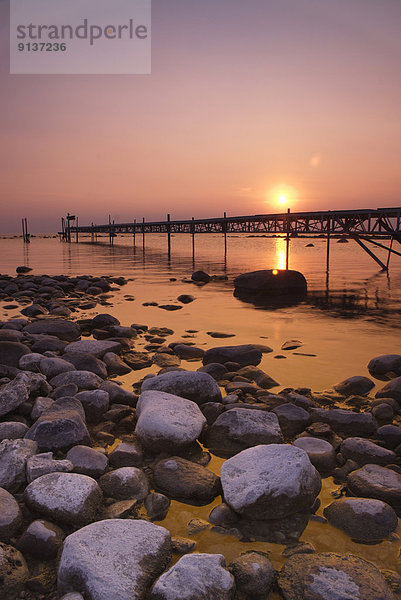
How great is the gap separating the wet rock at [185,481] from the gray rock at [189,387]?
4.48 ft

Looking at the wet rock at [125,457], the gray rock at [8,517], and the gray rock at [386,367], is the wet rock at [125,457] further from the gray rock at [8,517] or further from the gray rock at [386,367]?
the gray rock at [386,367]

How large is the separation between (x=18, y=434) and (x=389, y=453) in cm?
343

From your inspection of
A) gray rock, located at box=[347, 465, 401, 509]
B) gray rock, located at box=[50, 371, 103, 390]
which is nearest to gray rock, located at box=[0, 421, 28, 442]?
gray rock, located at box=[50, 371, 103, 390]

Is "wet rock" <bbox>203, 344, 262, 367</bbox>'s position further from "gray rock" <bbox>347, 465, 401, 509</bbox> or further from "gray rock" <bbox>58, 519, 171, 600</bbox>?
"gray rock" <bbox>58, 519, 171, 600</bbox>

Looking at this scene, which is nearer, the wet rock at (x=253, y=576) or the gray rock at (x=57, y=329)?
the wet rock at (x=253, y=576)

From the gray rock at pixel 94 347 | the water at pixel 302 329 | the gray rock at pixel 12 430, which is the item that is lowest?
the water at pixel 302 329

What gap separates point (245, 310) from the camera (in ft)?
42.3

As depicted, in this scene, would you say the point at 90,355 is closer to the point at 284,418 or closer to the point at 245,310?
the point at 284,418

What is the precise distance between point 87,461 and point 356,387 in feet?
12.5

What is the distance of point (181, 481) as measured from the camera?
11.3 ft

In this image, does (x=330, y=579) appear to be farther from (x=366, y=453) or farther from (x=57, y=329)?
(x=57, y=329)

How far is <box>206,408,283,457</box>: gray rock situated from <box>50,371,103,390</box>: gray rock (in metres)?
1.78

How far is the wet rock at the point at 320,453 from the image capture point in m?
3.78

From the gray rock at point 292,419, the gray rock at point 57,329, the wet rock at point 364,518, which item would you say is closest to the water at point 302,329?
the wet rock at point 364,518
